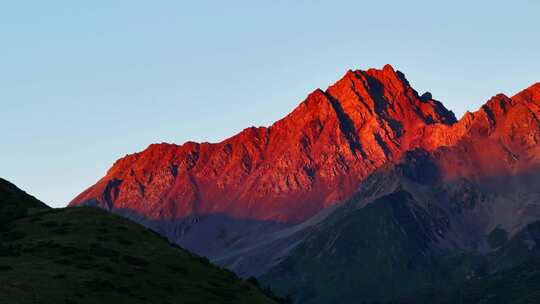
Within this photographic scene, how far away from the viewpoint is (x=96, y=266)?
80750mm

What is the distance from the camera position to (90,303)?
7044 centimetres

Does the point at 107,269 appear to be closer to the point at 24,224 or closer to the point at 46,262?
the point at 46,262

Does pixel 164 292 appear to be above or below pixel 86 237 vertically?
below

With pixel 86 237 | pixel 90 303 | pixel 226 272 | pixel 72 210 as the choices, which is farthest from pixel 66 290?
pixel 72 210

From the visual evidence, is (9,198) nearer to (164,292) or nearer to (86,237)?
(86,237)

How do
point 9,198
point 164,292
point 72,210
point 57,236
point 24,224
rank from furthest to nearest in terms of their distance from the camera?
1. point 9,198
2. point 72,210
3. point 24,224
4. point 57,236
5. point 164,292

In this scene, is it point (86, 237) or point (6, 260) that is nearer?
point (6, 260)

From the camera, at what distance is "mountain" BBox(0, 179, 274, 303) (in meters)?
72.4

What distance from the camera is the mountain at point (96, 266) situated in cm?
7238

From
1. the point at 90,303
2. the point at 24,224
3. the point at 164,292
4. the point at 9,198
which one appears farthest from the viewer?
the point at 9,198

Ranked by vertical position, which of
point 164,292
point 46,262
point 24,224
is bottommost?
point 164,292

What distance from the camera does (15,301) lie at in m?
65.1

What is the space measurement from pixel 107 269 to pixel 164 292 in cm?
551

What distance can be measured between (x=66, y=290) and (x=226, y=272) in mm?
27180
